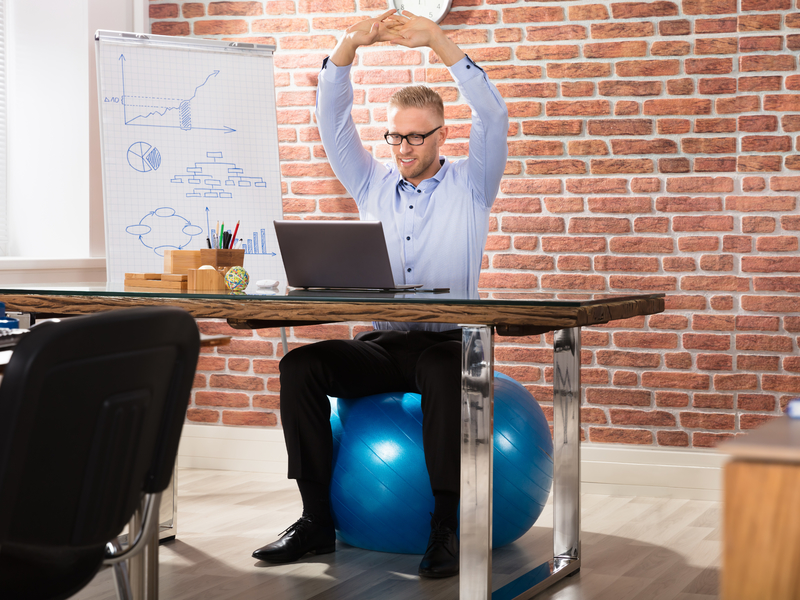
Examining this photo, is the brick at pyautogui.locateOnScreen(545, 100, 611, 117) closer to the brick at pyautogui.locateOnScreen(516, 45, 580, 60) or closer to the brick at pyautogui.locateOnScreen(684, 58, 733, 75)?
the brick at pyautogui.locateOnScreen(516, 45, 580, 60)

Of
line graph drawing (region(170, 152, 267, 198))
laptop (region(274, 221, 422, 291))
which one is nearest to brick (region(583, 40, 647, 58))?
line graph drawing (region(170, 152, 267, 198))

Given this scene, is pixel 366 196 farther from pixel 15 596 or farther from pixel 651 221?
pixel 15 596

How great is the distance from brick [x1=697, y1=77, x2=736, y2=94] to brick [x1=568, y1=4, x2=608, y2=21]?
423mm

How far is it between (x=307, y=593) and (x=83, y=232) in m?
1.91

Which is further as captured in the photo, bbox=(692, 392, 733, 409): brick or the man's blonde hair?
bbox=(692, 392, 733, 409): brick

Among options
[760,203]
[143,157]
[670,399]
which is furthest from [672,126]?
[143,157]

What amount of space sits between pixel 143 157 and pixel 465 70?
1.27 m

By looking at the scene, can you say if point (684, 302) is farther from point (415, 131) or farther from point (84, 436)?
point (84, 436)

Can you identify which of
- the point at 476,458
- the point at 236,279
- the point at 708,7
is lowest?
the point at 476,458

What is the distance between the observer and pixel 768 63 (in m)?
3.06

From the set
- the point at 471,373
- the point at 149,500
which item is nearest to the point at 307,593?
the point at 471,373

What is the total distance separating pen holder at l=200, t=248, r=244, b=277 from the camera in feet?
7.56

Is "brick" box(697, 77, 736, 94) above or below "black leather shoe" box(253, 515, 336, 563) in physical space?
above

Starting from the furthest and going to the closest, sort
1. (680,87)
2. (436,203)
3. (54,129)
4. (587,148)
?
(54,129) → (587,148) → (680,87) → (436,203)
